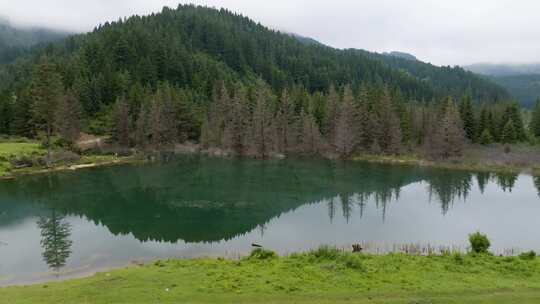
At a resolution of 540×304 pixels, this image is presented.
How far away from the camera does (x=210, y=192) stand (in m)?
56.6

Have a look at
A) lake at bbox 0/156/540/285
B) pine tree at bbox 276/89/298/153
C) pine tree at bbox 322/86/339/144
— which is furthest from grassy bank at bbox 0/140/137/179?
pine tree at bbox 322/86/339/144

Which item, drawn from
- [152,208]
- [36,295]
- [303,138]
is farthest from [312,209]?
[303,138]

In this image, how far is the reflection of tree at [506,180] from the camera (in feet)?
202

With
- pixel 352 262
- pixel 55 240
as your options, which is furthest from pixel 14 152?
pixel 352 262

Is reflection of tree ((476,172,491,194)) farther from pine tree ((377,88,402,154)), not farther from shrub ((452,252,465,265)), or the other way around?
shrub ((452,252,465,265))

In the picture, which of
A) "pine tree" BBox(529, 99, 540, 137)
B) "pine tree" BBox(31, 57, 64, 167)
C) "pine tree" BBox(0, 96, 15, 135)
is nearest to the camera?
"pine tree" BBox(31, 57, 64, 167)

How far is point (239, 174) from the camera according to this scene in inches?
2840

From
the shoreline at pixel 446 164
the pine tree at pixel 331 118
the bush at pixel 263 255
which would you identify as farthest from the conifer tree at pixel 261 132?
the bush at pixel 263 255

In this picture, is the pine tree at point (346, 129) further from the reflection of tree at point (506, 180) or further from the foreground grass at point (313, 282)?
the foreground grass at point (313, 282)

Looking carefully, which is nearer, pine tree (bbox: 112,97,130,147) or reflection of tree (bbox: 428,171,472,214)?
reflection of tree (bbox: 428,171,472,214)

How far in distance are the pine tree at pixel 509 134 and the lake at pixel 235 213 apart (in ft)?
76.1

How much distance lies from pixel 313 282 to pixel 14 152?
6679cm

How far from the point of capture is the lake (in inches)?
1283

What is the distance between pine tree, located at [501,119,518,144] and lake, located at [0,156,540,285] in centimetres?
2319
